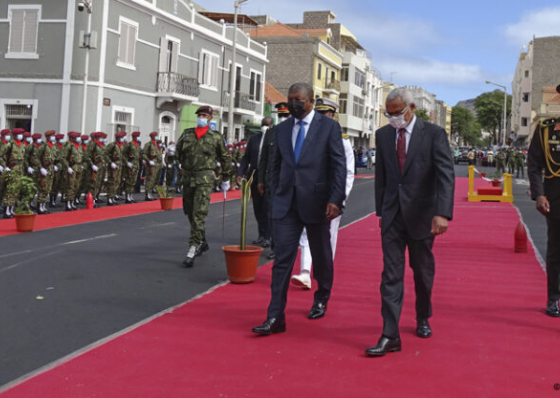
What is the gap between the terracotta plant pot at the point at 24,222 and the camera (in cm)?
1176

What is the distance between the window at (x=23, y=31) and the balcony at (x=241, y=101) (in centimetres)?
1293

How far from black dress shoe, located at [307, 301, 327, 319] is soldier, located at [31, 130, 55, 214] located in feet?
35.0

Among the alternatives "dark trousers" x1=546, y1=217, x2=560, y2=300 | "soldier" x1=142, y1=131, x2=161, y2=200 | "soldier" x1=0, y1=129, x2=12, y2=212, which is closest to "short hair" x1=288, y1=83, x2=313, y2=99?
"dark trousers" x1=546, y1=217, x2=560, y2=300

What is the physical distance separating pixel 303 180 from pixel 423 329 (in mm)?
1528

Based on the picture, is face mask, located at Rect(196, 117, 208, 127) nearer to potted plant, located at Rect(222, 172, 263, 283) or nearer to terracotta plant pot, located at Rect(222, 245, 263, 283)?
potted plant, located at Rect(222, 172, 263, 283)

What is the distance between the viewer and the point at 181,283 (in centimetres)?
767

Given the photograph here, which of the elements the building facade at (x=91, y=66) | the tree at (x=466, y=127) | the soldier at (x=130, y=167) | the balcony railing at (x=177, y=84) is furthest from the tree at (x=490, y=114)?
the soldier at (x=130, y=167)

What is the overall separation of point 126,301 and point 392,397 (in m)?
3.45

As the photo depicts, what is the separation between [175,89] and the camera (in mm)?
31047

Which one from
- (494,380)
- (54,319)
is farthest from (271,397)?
(54,319)

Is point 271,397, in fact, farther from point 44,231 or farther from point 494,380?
point 44,231

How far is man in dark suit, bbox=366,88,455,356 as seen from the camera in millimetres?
5051

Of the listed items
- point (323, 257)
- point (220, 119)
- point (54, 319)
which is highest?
point (220, 119)

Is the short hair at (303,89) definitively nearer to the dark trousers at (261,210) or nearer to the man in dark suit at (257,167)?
the man in dark suit at (257,167)
